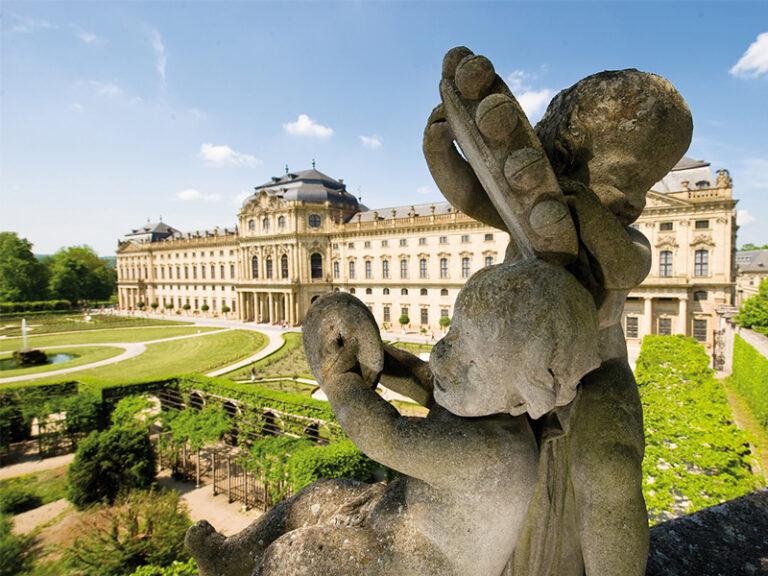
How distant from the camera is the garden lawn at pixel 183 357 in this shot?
21938 mm

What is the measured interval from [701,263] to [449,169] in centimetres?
3372

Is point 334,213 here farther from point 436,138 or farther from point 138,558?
point 436,138

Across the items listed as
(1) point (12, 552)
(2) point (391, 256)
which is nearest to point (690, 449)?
(1) point (12, 552)

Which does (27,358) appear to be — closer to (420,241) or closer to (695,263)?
(420,241)

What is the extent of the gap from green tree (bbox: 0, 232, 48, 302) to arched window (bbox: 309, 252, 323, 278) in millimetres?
41286

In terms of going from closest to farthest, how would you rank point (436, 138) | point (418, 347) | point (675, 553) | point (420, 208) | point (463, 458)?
point (463, 458)
point (436, 138)
point (675, 553)
point (418, 347)
point (420, 208)

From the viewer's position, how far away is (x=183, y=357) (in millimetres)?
26531

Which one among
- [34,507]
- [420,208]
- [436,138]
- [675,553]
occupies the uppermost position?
[420,208]

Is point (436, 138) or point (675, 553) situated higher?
point (436, 138)

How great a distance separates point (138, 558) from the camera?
8.66 meters

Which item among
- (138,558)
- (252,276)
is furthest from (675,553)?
(252,276)

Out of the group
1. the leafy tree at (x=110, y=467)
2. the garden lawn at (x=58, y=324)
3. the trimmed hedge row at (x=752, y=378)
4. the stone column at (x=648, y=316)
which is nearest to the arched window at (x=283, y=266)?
the garden lawn at (x=58, y=324)

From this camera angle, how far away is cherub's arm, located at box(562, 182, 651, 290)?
5.44 ft

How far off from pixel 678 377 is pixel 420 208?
2922 cm
